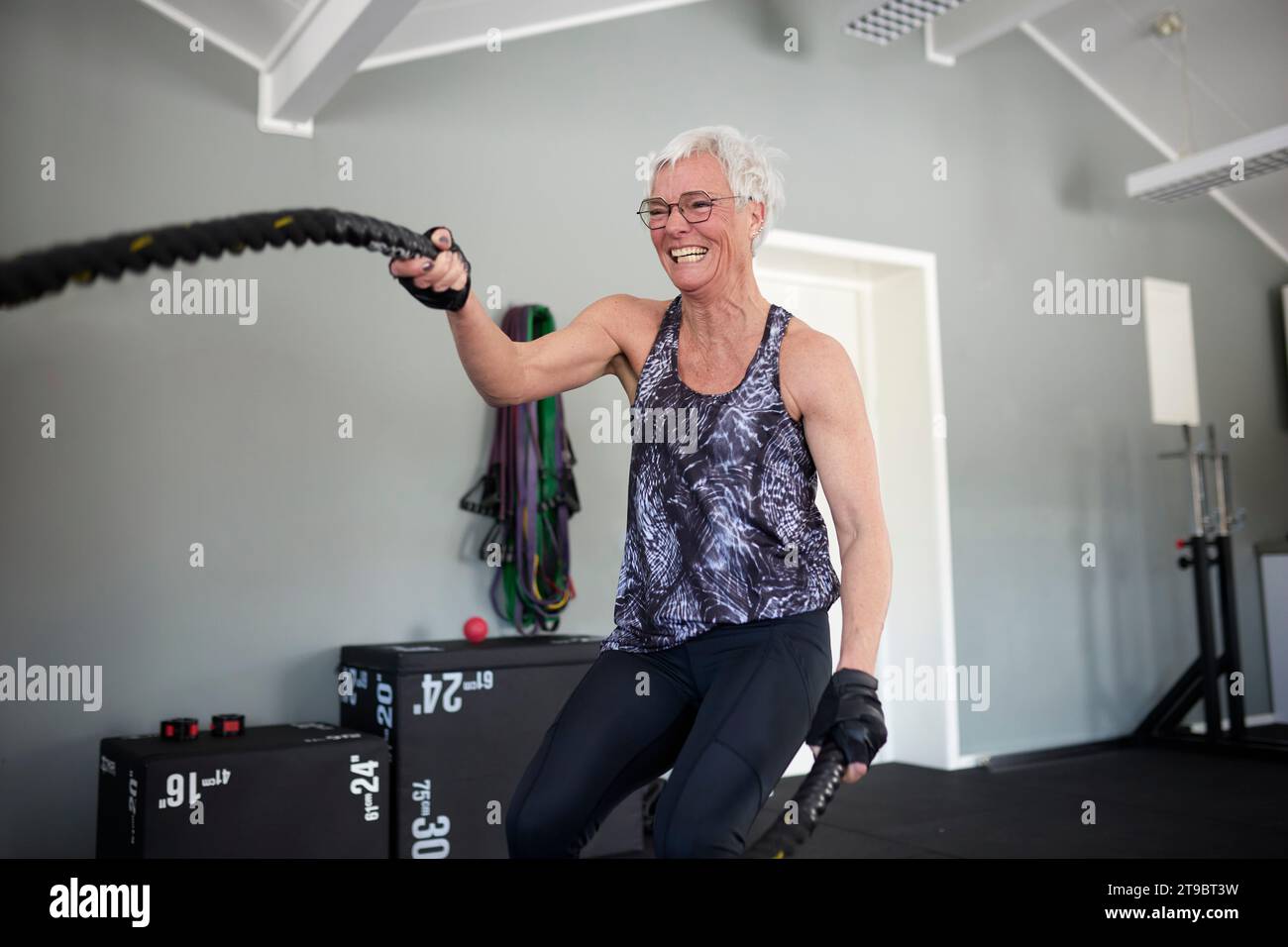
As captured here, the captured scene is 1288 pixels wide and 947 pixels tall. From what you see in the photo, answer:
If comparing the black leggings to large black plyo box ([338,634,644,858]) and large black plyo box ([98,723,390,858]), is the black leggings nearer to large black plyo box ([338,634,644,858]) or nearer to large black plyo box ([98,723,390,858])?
large black plyo box ([98,723,390,858])

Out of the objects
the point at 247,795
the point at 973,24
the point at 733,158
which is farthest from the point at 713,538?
the point at 973,24

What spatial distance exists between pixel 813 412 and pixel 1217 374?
5.21 m

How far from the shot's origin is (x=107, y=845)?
286cm

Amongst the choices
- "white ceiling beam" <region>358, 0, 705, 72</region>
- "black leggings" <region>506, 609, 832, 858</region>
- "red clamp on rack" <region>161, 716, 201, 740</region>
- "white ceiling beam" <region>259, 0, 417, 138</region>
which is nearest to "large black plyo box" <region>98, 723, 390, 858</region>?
"red clamp on rack" <region>161, 716, 201, 740</region>

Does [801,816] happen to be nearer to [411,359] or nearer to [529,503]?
[529,503]

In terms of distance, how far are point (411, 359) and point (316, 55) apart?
99 cm

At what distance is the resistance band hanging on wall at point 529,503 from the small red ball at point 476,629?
25 cm

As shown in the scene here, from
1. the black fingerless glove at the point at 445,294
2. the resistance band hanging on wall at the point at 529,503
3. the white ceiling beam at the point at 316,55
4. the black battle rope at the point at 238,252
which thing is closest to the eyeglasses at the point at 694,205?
the black fingerless glove at the point at 445,294

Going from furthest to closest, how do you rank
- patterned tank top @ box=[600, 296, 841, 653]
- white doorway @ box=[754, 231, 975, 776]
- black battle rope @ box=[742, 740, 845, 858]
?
white doorway @ box=[754, 231, 975, 776] → patterned tank top @ box=[600, 296, 841, 653] → black battle rope @ box=[742, 740, 845, 858]

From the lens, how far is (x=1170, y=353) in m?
5.86

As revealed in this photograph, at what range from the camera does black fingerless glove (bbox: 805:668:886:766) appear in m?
1.45

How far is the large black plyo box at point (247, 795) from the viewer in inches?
104

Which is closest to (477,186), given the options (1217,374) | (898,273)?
(898,273)

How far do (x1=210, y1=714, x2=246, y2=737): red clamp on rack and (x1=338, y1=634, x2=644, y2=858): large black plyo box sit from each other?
0.37m
